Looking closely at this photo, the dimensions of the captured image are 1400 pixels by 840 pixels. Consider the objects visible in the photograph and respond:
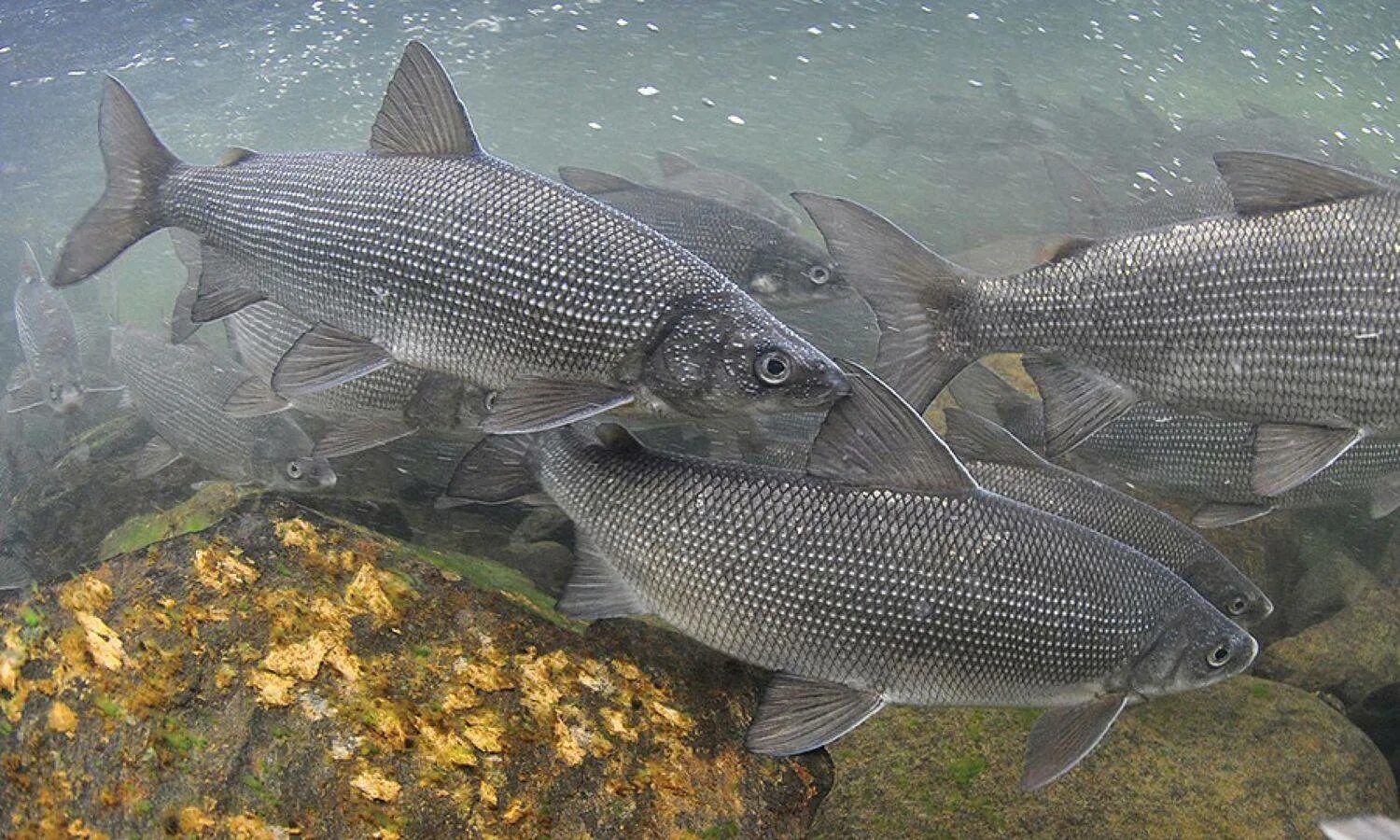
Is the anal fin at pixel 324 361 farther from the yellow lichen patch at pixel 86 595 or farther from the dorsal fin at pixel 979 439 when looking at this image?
the dorsal fin at pixel 979 439

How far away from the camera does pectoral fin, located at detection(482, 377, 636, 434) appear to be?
8.97 feet

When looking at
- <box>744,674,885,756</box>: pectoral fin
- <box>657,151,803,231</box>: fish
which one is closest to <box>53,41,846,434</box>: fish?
<box>744,674,885,756</box>: pectoral fin

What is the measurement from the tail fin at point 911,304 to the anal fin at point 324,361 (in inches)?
67.3

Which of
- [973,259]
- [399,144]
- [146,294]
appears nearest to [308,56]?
[146,294]

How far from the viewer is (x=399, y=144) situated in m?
3.28

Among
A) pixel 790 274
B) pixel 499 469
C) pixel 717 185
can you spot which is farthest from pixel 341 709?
pixel 717 185

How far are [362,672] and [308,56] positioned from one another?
133 ft

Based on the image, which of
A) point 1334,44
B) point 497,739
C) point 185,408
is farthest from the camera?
point 1334,44

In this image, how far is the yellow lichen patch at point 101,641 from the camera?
228cm

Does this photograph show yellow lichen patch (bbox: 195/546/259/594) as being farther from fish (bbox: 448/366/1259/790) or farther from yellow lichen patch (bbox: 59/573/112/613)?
fish (bbox: 448/366/1259/790)

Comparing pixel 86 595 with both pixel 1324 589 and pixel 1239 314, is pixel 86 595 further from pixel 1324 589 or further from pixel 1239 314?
pixel 1324 589

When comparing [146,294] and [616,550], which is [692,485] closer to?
[616,550]

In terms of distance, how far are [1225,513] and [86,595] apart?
171 inches

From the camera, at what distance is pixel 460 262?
3.00 m
